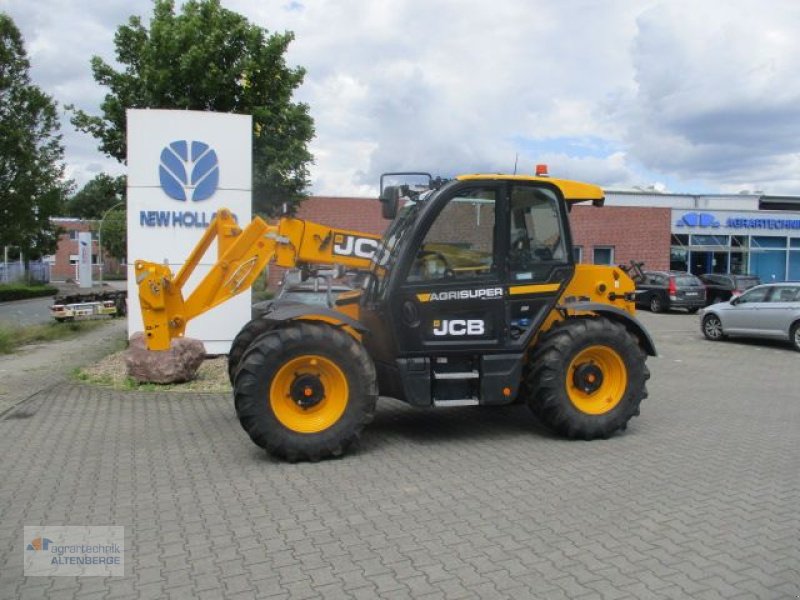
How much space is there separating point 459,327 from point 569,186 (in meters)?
1.98

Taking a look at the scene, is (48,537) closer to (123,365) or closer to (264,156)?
(123,365)

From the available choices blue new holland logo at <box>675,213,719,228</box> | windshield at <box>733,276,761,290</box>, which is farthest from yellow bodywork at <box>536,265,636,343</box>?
blue new holland logo at <box>675,213,719,228</box>

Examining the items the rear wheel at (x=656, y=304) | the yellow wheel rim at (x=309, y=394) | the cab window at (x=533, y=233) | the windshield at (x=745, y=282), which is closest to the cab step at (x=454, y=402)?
the yellow wheel rim at (x=309, y=394)

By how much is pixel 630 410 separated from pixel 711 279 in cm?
2372

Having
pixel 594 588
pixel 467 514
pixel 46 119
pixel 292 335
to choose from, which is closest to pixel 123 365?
pixel 292 335

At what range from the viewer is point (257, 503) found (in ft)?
16.5

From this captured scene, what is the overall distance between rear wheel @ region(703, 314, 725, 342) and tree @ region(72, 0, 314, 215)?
1134 cm

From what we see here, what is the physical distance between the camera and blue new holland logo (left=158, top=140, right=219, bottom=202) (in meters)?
11.5

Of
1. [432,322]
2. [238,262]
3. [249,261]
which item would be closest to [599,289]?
[432,322]

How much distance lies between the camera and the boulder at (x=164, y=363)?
31.5 ft

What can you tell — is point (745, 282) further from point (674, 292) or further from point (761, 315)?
point (761, 315)

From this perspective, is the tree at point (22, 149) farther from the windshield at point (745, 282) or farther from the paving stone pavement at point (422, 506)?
the windshield at point (745, 282)

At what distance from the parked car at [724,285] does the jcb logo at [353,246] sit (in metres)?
23.5

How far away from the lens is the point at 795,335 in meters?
15.0
